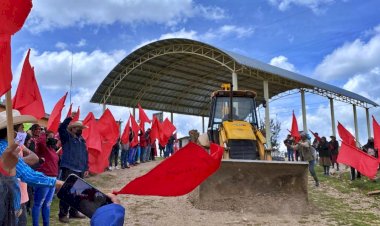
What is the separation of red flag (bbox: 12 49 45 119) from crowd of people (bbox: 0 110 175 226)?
36 cm

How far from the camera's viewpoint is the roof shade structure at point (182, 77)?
25.0m

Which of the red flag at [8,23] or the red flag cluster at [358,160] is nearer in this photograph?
the red flag at [8,23]

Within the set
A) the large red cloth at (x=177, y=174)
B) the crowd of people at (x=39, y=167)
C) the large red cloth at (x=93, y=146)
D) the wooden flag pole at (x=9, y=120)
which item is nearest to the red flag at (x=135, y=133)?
the large red cloth at (x=93, y=146)

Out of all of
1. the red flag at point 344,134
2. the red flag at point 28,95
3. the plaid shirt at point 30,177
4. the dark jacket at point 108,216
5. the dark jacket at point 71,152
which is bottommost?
the dark jacket at point 108,216

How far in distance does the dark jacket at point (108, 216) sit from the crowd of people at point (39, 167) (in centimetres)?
2

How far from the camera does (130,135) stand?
16344mm

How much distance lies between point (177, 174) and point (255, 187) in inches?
229

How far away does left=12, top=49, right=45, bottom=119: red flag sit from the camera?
6.91 m

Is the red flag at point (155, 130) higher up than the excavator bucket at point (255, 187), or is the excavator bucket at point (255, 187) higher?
the red flag at point (155, 130)

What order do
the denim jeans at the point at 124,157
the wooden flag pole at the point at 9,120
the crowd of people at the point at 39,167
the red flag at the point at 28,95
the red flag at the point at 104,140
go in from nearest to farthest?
the wooden flag pole at the point at 9,120 → the crowd of people at the point at 39,167 → the red flag at the point at 28,95 → the red flag at the point at 104,140 → the denim jeans at the point at 124,157

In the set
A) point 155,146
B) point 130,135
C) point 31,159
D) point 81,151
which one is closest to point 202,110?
point 155,146

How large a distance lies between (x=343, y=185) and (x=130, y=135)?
7.73 metres

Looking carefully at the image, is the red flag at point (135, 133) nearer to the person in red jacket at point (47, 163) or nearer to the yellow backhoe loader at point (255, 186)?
the yellow backhoe loader at point (255, 186)

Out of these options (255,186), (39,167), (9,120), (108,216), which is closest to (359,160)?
(255,186)
